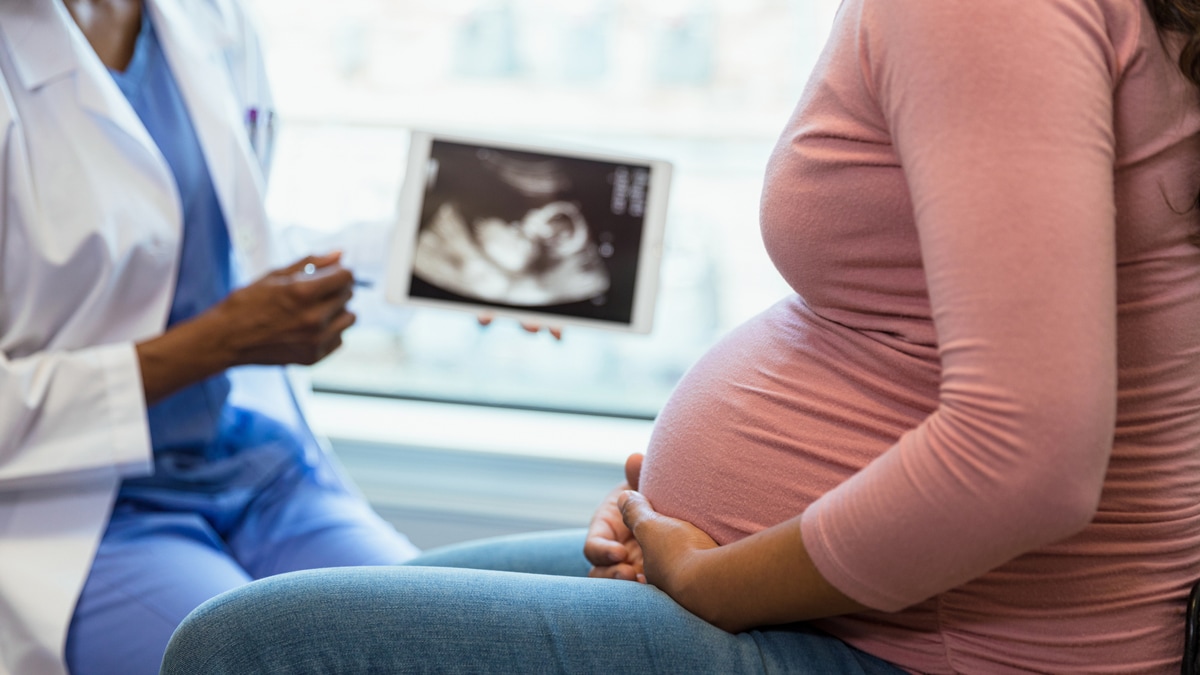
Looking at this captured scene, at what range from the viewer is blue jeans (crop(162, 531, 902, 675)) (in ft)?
1.90

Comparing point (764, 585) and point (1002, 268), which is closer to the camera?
point (1002, 268)

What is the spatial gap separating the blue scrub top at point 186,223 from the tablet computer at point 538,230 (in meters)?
0.21

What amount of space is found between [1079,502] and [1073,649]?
0.15 meters

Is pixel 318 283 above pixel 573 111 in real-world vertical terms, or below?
below

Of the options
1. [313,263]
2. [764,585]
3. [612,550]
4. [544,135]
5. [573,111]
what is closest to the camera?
[764,585]

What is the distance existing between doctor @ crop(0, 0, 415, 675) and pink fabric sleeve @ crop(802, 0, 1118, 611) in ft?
2.26

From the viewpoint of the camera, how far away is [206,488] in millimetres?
1080

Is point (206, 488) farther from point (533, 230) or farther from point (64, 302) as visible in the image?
point (533, 230)

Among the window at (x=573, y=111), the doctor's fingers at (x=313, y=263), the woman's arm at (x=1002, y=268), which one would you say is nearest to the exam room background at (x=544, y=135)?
the window at (x=573, y=111)

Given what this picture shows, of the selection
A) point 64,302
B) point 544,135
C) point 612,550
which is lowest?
point 612,550

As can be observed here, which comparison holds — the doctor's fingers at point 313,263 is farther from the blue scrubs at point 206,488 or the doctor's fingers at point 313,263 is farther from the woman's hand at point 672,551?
the woman's hand at point 672,551

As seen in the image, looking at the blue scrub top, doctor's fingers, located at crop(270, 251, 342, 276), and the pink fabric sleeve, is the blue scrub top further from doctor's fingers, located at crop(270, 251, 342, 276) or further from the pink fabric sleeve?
the pink fabric sleeve

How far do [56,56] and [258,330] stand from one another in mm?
322

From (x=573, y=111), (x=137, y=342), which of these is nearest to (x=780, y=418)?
(x=137, y=342)
